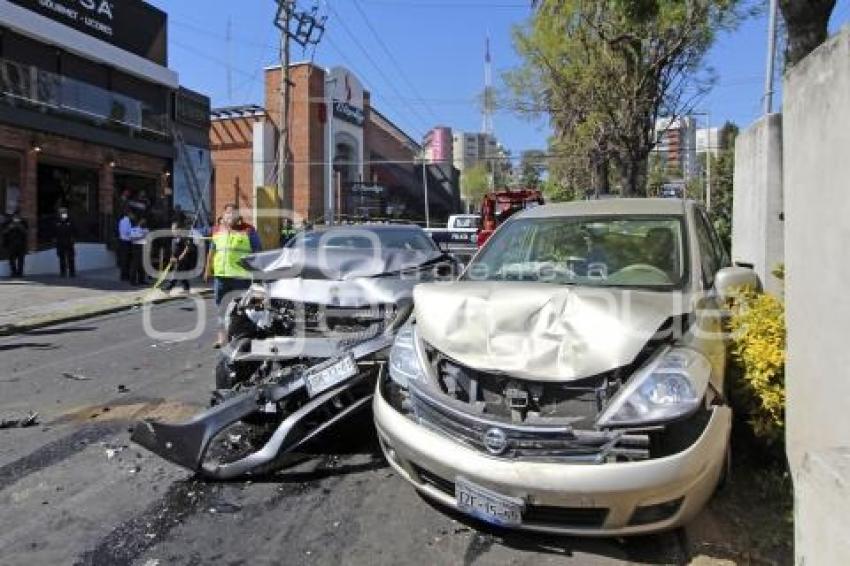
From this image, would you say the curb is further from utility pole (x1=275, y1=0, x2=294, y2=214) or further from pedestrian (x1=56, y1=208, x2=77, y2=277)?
utility pole (x1=275, y1=0, x2=294, y2=214)

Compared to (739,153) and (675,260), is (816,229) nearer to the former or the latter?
(675,260)

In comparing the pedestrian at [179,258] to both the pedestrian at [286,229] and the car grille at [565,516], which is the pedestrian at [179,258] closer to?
the pedestrian at [286,229]

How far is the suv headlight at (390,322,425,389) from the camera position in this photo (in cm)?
426

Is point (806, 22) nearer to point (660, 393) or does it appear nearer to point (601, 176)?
point (660, 393)

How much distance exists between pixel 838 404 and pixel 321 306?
11.8 ft

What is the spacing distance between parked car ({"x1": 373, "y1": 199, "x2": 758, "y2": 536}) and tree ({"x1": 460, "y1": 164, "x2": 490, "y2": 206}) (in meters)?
91.0

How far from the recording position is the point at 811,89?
14.2ft

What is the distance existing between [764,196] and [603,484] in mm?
4616

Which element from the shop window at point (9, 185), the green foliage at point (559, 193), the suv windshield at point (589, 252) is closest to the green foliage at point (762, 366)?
the suv windshield at point (589, 252)

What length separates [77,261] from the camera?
73.2 feet

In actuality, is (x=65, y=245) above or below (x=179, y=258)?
above

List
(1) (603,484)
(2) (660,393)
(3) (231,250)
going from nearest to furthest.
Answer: (1) (603,484), (2) (660,393), (3) (231,250)

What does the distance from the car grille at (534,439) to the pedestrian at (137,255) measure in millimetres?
17106

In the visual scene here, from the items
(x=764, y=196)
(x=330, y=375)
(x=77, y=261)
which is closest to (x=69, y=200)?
(x=77, y=261)
